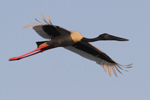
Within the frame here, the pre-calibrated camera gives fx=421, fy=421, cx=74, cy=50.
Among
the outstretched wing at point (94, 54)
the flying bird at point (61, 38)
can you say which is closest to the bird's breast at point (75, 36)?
the flying bird at point (61, 38)

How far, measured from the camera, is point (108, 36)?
693 inches

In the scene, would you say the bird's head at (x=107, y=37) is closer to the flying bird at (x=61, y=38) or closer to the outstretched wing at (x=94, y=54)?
the flying bird at (x=61, y=38)

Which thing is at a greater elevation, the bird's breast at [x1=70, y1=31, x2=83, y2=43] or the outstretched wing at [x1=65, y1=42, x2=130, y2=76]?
the bird's breast at [x1=70, y1=31, x2=83, y2=43]

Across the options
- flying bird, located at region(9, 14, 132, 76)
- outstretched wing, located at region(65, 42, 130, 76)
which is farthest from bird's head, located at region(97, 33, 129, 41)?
outstretched wing, located at region(65, 42, 130, 76)

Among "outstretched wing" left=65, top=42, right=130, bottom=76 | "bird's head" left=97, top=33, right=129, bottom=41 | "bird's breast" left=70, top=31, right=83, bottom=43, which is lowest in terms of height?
"outstretched wing" left=65, top=42, right=130, bottom=76

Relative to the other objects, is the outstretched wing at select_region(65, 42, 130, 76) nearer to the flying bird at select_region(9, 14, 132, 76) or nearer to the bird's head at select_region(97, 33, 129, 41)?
the flying bird at select_region(9, 14, 132, 76)

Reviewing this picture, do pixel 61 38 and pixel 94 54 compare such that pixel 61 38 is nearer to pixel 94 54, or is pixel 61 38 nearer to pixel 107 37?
pixel 107 37

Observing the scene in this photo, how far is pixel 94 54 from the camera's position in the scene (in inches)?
802

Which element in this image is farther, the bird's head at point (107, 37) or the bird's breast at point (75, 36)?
the bird's breast at point (75, 36)

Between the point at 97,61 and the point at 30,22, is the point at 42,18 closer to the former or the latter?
the point at 30,22

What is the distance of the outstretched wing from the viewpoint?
19.7m

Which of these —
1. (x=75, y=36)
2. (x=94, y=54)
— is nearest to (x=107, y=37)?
(x=75, y=36)

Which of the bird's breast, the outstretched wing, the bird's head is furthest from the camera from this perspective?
the outstretched wing

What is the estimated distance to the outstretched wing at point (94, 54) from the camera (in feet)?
64.8
